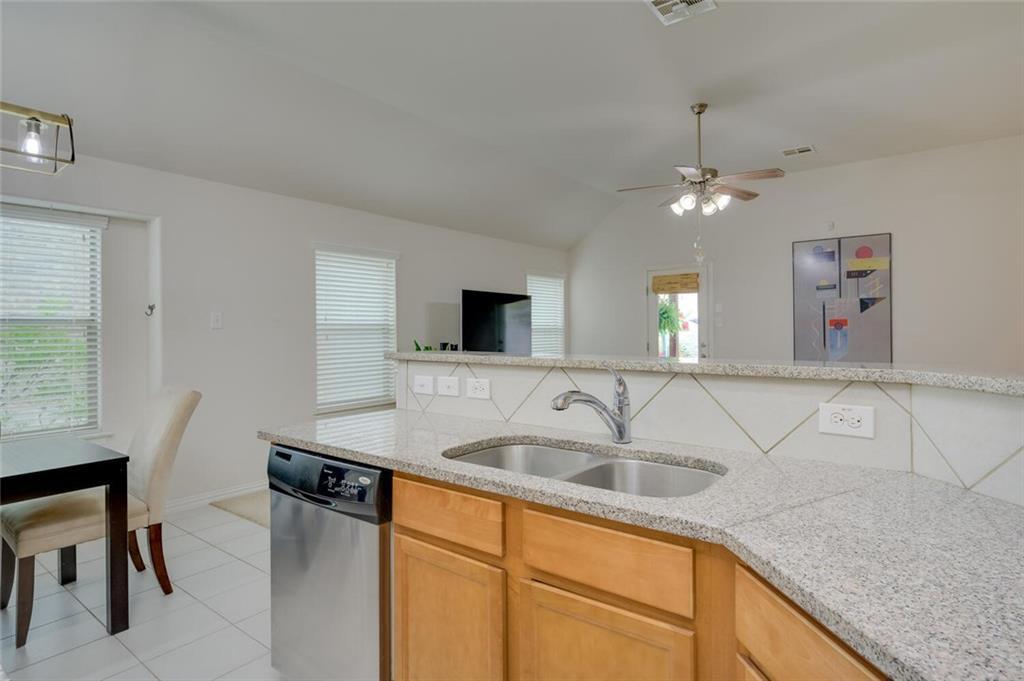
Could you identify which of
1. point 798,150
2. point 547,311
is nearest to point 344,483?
point 798,150

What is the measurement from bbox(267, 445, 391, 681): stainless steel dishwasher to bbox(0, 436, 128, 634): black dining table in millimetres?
857

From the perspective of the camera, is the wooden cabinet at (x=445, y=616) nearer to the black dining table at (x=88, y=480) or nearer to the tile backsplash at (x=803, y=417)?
the tile backsplash at (x=803, y=417)

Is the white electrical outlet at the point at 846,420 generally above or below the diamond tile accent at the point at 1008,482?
above

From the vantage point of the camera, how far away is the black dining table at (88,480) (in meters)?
1.92

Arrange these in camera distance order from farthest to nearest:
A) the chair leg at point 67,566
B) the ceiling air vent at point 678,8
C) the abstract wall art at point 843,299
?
the abstract wall art at point 843,299
the chair leg at point 67,566
the ceiling air vent at point 678,8

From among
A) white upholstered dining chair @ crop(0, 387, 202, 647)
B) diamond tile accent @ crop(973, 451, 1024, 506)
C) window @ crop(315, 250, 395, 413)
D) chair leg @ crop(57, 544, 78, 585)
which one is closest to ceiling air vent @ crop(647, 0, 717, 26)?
diamond tile accent @ crop(973, 451, 1024, 506)

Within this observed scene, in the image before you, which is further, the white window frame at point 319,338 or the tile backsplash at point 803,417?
the white window frame at point 319,338

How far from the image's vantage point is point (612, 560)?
1.07 meters

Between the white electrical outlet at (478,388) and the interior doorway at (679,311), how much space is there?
4.37m

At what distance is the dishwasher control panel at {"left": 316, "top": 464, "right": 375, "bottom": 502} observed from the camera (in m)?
1.50

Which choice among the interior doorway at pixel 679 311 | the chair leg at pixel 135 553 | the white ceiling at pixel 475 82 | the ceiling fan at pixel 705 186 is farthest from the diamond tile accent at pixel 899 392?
the interior doorway at pixel 679 311

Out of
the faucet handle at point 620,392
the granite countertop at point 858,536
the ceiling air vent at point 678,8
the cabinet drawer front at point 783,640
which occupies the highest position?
the ceiling air vent at point 678,8

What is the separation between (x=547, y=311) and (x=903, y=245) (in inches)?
152

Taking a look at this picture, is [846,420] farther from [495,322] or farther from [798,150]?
[495,322]
